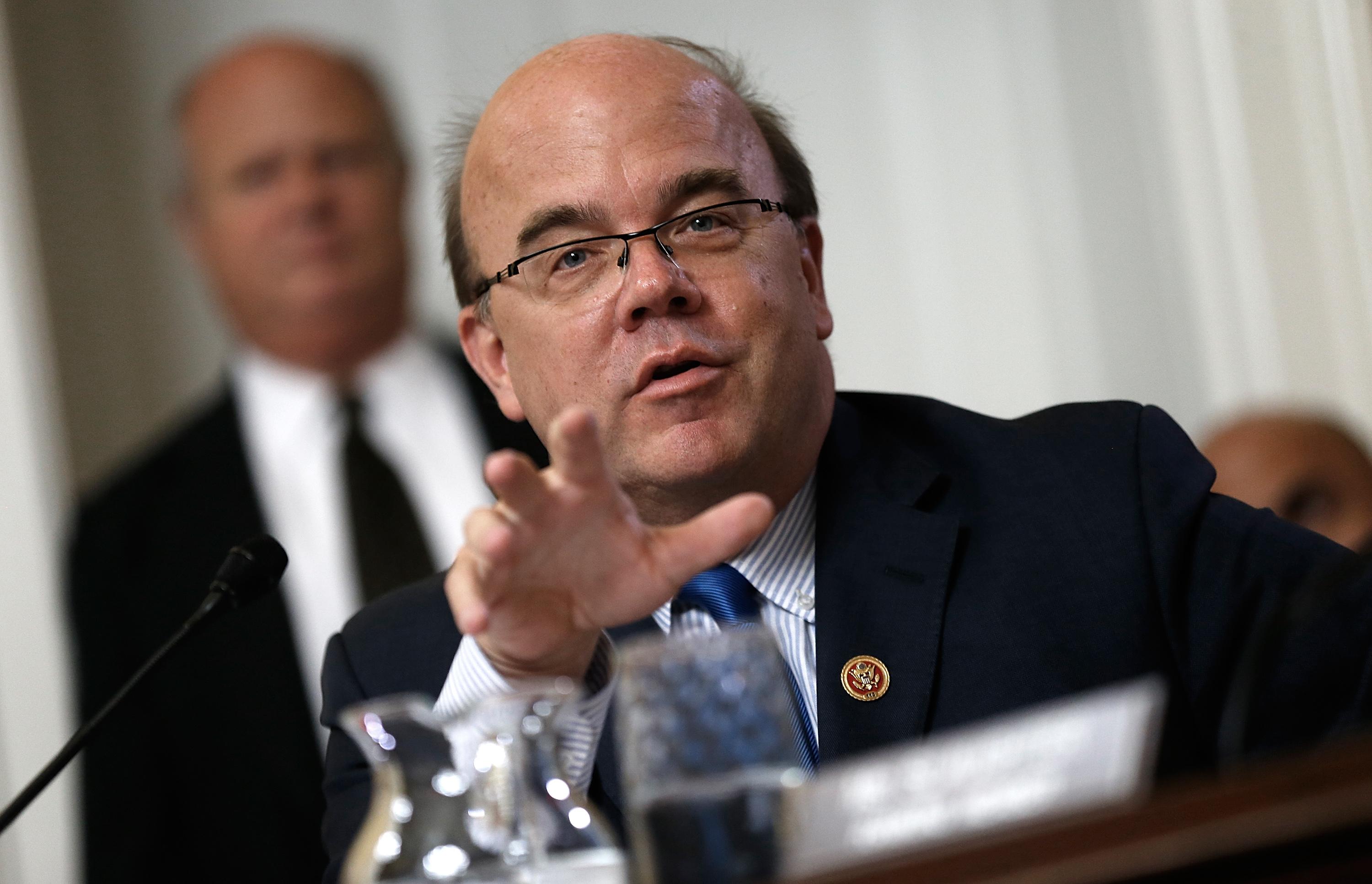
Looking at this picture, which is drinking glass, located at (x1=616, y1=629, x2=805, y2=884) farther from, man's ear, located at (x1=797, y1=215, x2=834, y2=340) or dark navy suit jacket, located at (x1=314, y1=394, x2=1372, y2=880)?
man's ear, located at (x1=797, y1=215, x2=834, y2=340)

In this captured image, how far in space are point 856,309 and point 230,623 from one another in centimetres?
187

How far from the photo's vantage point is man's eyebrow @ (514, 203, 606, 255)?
1.76 meters

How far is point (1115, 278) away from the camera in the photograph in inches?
149

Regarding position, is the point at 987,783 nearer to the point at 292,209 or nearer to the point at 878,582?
the point at 878,582

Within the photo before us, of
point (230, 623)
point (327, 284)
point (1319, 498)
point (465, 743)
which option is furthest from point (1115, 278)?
point (465, 743)

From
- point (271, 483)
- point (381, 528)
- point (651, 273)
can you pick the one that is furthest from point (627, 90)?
point (271, 483)

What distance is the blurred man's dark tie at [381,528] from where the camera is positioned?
11.3 ft

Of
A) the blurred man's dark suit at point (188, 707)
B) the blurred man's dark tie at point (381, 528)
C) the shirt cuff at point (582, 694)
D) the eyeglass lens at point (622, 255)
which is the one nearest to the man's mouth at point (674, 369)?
the eyeglass lens at point (622, 255)

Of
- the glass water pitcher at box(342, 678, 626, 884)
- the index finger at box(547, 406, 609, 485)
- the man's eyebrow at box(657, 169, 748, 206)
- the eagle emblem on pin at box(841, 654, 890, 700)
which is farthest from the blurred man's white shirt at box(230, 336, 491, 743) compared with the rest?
the glass water pitcher at box(342, 678, 626, 884)

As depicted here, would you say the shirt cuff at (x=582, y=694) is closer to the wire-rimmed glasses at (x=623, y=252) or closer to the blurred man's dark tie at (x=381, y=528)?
the wire-rimmed glasses at (x=623, y=252)

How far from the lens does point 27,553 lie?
11.4 ft

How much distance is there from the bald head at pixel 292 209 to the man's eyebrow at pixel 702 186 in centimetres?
208

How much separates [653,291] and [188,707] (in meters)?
2.16

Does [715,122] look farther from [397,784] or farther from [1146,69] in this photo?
[1146,69]
